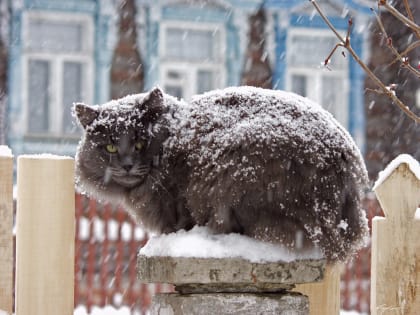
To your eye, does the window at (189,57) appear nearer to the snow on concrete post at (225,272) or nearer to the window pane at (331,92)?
the window pane at (331,92)

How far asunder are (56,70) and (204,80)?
1.87 m

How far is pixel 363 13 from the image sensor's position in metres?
9.05

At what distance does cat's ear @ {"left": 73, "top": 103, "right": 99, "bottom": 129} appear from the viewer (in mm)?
2201

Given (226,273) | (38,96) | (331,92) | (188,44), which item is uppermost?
(188,44)

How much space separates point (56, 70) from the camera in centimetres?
828

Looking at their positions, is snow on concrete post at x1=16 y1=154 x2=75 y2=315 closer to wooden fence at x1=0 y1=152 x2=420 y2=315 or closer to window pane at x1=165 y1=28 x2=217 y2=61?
wooden fence at x1=0 y1=152 x2=420 y2=315

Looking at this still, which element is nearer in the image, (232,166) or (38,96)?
(232,166)

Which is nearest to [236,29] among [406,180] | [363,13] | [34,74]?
[363,13]

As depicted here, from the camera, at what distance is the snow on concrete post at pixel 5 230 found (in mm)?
2121

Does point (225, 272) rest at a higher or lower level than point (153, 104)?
lower

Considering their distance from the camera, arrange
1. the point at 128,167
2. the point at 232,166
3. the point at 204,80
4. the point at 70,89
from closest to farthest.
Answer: the point at 232,166 < the point at 128,167 < the point at 70,89 < the point at 204,80

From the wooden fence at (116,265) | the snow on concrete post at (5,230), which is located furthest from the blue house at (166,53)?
the snow on concrete post at (5,230)

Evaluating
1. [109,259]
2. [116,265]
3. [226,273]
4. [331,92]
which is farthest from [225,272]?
[331,92]

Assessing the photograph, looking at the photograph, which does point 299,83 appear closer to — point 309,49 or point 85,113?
point 309,49
